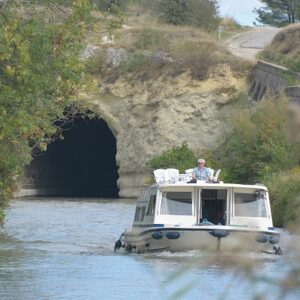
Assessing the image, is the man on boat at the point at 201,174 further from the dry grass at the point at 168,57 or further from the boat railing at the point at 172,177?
the dry grass at the point at 168,57

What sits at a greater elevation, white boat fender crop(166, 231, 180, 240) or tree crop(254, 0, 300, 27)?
tree crop(254, 0, 300, 27)

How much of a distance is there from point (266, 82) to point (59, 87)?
34.1 m

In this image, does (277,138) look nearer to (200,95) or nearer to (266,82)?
(266,82)

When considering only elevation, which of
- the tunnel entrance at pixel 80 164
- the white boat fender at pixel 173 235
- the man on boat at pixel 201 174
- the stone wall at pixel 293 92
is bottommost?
the tunnel entrance at pixel 80 164

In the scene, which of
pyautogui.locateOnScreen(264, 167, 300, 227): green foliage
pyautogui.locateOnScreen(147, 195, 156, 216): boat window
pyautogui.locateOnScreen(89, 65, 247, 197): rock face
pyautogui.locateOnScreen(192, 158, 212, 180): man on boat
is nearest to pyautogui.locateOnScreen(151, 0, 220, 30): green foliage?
pyautogui.locateOnScreen(89, 65, 247, 197): rock face

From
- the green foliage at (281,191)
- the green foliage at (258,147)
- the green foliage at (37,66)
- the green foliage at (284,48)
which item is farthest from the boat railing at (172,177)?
the green foliage at (284,48)

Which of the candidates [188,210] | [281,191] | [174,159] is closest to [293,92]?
[174,159]

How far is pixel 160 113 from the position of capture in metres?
57.8

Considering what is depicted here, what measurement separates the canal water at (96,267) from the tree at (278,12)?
47.5 m

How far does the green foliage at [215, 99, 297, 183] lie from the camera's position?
3975 cm

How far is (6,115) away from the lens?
18844 millimetres

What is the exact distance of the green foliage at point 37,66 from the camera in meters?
18.2

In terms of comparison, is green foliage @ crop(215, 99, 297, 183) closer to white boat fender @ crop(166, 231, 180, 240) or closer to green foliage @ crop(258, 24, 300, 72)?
green foliage @ crop(258, 24, 300, 72)

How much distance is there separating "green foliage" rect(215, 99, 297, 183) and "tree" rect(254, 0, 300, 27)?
1445 inches
